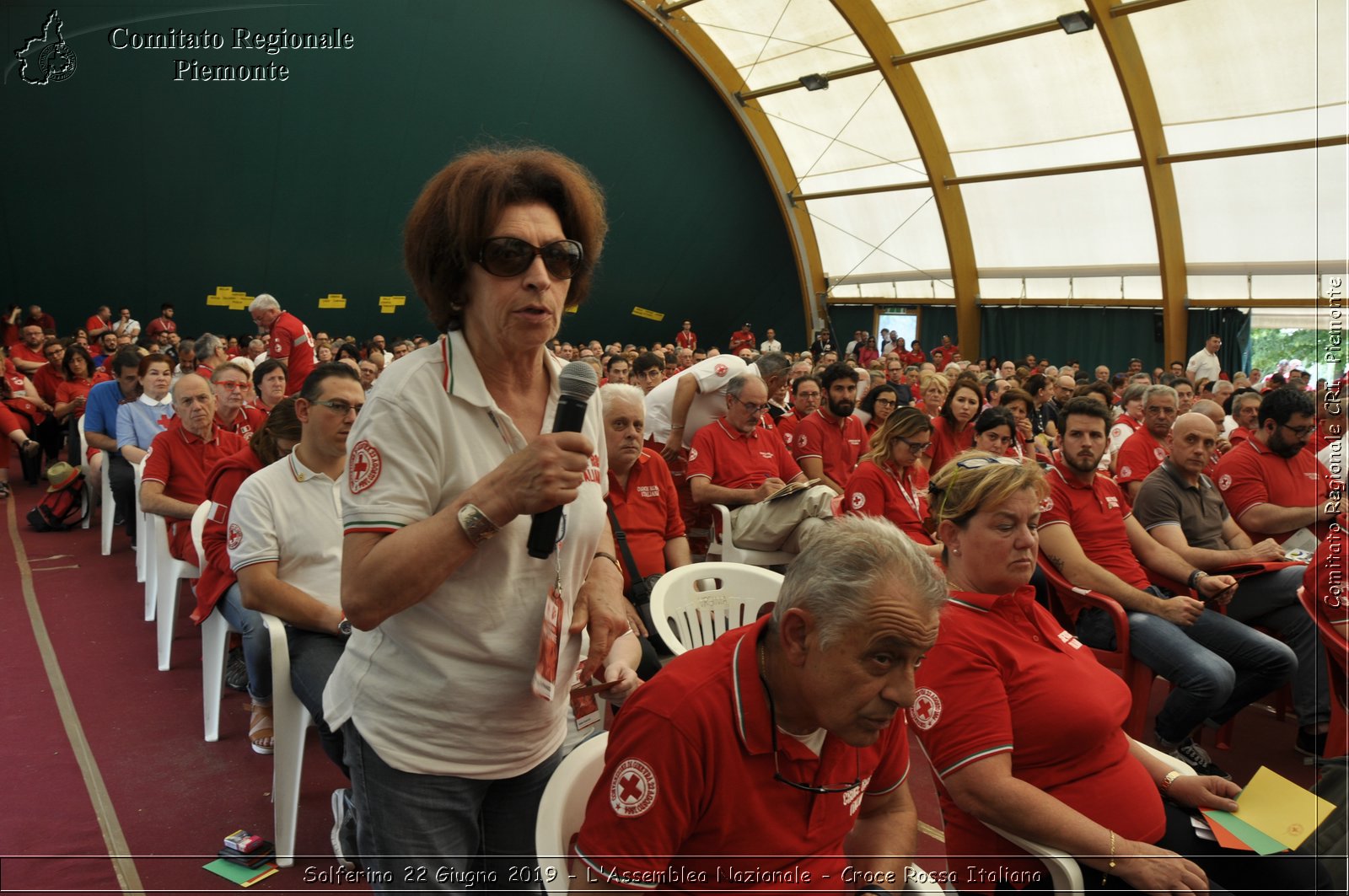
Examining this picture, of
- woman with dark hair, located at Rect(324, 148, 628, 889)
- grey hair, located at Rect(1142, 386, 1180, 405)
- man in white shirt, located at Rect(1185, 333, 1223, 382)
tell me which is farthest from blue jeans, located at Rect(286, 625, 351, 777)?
man in white shirt, located at Rect(1185, 333, 1223, 382)

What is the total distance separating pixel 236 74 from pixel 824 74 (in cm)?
1004

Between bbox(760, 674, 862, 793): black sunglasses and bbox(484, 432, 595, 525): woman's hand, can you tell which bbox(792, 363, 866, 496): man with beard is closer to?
bbox(760, 674, 862, 793): black sunglasses

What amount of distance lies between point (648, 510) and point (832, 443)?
2.38 metres

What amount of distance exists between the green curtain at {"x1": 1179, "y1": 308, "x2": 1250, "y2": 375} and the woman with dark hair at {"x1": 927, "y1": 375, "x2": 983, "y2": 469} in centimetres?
1169

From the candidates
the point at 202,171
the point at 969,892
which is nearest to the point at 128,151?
→ the point at 202,171

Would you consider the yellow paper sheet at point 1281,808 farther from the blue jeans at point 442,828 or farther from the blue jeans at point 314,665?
the blue jeans at point 314,665

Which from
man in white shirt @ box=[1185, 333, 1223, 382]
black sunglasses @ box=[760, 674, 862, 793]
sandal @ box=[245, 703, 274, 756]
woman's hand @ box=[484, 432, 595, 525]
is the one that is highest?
man in white shirt @ box=[1185, 333, 1223, 382]

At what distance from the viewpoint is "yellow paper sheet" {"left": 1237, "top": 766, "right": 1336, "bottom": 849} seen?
1.83 meters

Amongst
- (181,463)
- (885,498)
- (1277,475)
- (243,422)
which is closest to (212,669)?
(181,463)

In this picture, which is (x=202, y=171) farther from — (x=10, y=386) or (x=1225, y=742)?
(x=1225, y=742)

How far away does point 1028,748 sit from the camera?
1860 mm

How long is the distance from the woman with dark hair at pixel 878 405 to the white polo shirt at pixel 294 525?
4.20 meters

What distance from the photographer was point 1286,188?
44.7 ft

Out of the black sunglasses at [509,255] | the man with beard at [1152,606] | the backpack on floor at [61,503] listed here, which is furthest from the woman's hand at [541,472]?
the backpack on floor at [61,503]
